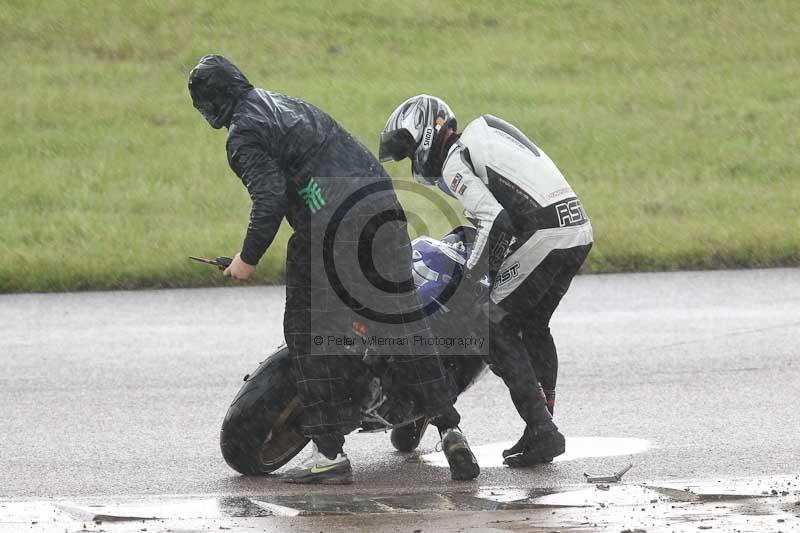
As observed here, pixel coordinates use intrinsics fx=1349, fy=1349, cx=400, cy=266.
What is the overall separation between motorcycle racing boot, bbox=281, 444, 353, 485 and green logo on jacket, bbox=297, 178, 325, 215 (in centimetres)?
112

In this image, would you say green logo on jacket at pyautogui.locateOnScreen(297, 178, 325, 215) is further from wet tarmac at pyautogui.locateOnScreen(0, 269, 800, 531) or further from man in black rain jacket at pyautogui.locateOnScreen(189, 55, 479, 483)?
wet tarmac at pyautogui.locateOnScreen(0, 269, 800, 531)

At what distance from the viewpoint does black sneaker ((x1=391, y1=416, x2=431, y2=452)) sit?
22.2 feet

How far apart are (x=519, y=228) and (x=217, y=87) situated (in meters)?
1.61

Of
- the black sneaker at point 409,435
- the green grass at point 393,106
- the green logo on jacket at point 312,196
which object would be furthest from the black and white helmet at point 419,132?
the green grass at point 393,106

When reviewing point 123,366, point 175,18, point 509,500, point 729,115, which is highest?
point 175,18

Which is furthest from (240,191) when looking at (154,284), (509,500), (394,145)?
(509,500)

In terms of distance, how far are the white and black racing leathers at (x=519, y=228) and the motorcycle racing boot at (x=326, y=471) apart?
0.87 m

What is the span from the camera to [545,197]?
6445mm

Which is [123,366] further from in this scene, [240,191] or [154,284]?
[240,191]

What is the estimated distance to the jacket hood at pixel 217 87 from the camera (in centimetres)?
588

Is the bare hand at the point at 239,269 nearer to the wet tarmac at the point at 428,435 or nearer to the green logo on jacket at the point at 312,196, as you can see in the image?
the green logo on jacket at the point at 312,196

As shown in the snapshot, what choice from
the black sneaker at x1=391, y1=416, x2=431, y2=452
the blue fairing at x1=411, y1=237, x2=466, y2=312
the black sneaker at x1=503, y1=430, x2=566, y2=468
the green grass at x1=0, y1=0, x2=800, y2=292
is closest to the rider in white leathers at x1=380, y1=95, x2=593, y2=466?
the black sneaker at x1=503, y1=430, x2=566, y2=468

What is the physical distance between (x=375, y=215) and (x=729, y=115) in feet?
49.0

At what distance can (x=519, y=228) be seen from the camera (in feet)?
21.3
